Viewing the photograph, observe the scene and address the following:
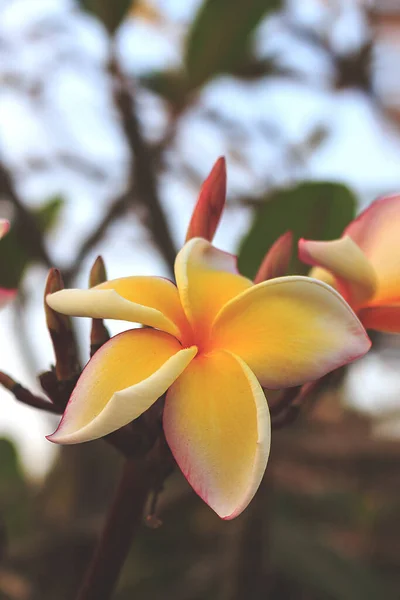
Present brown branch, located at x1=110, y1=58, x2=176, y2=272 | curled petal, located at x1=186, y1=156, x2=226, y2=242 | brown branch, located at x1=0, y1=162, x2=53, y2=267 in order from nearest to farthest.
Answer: curled petal, located at x1=186, y1=156, x2=226, y2=242 < brown branch, located at x1=0, y1=162, x2=53, y2=267 < brown branch, located at x1=110, y1=58, x2=176, y2=272

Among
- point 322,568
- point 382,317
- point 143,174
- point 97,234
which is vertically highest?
point 382,317

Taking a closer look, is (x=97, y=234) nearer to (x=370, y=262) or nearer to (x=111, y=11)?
(x=111, y=11)

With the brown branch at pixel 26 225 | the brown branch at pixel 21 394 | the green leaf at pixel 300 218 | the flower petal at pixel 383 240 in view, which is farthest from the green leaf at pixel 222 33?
the brown branch at pixel 21 394

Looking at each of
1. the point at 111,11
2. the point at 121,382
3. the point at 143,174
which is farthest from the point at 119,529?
the point at 111,11

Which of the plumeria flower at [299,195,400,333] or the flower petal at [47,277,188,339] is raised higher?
the flower petal at [47,277,188,339]

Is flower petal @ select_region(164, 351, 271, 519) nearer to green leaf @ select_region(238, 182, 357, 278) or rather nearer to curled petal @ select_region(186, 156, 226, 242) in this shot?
curled petal @ select_region(186, 156, 226, 242)

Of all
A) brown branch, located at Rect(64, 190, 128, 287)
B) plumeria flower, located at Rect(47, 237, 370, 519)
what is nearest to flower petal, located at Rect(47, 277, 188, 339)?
plumeria flower, located at Rect(47, 237, 370, 519)

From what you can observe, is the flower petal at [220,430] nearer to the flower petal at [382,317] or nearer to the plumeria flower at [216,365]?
the plumeria flower at [216,365]
